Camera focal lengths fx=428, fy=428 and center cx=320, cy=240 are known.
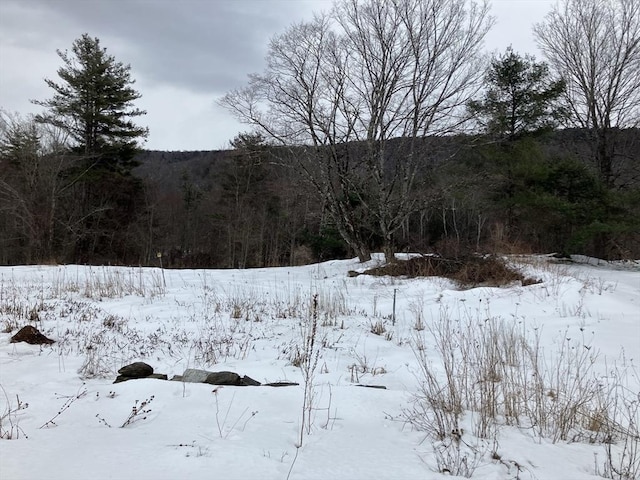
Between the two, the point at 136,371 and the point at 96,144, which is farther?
the point at 96,144

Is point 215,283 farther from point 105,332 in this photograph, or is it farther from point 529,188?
point 529,188

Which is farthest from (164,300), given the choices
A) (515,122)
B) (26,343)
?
(515,122)

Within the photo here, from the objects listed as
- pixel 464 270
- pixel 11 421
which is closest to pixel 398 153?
pixel 464 270

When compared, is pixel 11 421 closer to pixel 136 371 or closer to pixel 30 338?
pixel 136 371

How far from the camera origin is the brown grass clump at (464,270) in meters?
11.1

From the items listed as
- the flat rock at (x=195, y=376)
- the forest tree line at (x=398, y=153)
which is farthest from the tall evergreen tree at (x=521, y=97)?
the flat rock at (x=195, y=376)

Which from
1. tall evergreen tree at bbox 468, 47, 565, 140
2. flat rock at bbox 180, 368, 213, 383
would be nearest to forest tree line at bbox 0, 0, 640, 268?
tall evergreen tree at bbox 468, 47, 565, 140

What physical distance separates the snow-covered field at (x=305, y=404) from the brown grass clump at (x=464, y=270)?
148 inches

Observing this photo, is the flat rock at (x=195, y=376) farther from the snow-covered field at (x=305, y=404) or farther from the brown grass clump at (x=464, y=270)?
the brown grass clump at (x=464, y=270)

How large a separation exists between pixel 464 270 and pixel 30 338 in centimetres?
997

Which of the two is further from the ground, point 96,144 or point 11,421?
point 96,144

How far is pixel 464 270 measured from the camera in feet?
38.7

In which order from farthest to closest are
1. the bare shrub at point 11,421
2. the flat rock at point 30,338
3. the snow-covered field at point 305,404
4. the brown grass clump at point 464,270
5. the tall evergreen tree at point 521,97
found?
the tall evergreen tree at point 521,97 < the brown grass clump at point 464,270 < the flat rock at point 30,338 < the bare shrub at point 11,421 < the snow-covered field at point 305,404

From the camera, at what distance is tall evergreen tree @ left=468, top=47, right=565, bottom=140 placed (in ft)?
71.3
